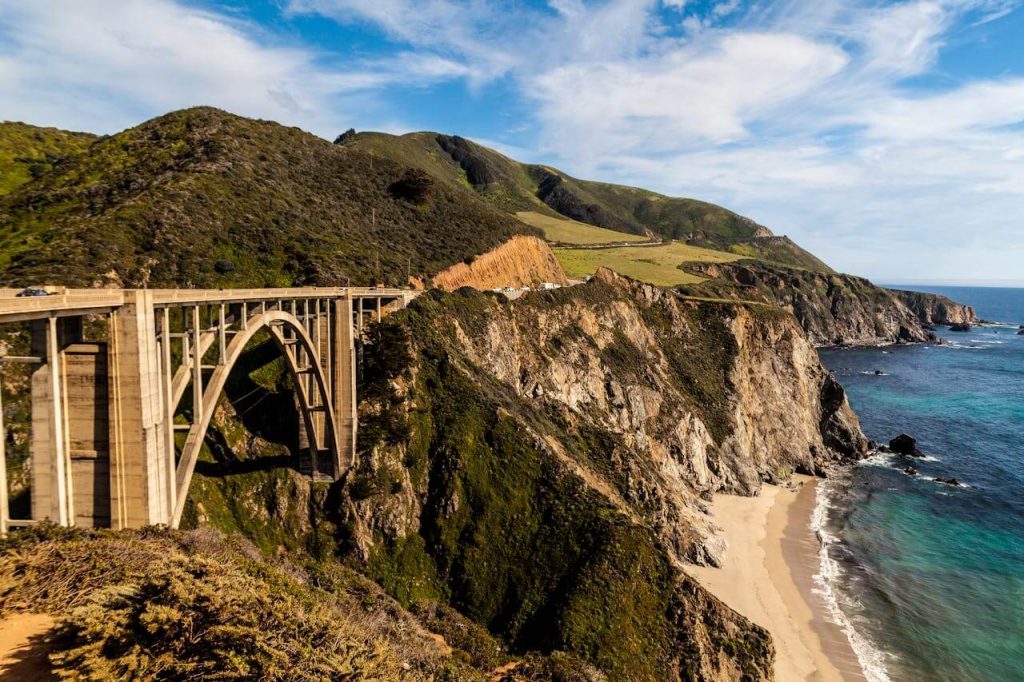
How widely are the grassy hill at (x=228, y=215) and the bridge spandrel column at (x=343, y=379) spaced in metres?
10.8

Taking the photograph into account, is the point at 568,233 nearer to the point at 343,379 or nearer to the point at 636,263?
the point at 636,263

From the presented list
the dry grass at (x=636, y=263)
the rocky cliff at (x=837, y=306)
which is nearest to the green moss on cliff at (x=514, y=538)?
the dry grass at (x=636, y=263)

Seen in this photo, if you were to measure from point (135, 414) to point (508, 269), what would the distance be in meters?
50.9

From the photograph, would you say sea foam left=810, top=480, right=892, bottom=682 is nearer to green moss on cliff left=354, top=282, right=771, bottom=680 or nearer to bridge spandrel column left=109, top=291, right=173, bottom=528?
green moss on cliff left=354, top=282, right=771, bottom=680

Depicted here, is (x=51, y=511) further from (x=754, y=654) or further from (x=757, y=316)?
(x=757, y=316)

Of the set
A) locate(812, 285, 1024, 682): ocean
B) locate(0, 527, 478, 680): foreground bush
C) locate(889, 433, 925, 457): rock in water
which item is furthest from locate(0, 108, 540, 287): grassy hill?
locate(889, 433, 925, 457): rock in water

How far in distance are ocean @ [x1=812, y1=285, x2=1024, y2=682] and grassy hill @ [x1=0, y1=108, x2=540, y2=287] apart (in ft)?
156

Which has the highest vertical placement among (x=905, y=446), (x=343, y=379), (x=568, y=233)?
(x=568, y=233)

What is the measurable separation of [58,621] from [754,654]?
31.7m

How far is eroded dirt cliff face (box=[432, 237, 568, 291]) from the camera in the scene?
56.0 m

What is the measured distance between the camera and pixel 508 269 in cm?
6319

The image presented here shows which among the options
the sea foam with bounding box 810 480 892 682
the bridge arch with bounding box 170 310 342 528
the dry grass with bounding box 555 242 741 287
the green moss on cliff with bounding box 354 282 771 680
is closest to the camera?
A: the bridge arch with bounding box 170 310 342 528

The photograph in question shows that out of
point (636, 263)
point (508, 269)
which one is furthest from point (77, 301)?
point (636, 263)

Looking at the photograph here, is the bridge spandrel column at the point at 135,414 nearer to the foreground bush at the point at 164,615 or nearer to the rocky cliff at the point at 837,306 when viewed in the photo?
the foreground bush at the point at 164,615
